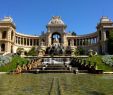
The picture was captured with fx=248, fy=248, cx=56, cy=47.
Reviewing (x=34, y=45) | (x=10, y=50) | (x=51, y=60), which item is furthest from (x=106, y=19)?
(x=51, y=60)

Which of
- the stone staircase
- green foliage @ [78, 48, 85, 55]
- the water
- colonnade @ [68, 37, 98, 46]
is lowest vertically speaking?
the water

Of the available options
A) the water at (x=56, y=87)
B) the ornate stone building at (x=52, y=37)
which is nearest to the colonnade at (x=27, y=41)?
the ornate stone building at (x=52, y=37)

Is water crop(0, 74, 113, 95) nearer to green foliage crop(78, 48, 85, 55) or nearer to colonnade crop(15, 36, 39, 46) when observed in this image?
green foliage crop(78, 48, 85, 55)

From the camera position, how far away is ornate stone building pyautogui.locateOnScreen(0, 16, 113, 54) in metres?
99.8

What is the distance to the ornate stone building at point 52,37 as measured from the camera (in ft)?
327

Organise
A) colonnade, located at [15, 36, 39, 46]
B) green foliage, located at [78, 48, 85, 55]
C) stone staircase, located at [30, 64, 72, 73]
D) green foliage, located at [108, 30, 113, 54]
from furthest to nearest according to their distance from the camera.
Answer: colonnade, located at [15, 36, 39, 46], green foliage, located at [78, 48, 85, 55], green foliage, located at [108, 30, 113, 54], stone staircase, located at [30, 64, 72, 73]

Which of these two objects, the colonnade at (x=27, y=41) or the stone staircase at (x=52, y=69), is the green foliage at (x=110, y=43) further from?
the stone staircase at (x=52, y=69)

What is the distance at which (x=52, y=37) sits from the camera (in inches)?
4641

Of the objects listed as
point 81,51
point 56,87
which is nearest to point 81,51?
point 81,51

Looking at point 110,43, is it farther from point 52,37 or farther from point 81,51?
point 52,37

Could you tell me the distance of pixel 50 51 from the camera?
85.0 m

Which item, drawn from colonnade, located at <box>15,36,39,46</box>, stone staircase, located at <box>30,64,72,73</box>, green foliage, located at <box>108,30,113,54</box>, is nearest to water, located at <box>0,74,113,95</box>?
stone staircase, located at <box>30,64,72,73</box>

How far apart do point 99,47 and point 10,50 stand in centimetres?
3662

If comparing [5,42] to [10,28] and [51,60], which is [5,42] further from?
[51,60]
